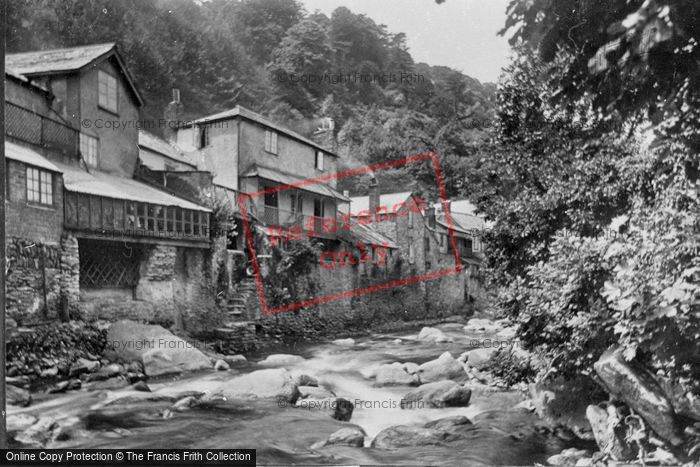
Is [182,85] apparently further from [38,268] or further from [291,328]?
[291,328]

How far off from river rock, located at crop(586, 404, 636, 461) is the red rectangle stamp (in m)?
8.00

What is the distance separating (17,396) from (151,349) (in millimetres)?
4387

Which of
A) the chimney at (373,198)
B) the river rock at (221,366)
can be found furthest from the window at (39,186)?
the chimney at (373,198)

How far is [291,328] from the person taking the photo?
72.5ft

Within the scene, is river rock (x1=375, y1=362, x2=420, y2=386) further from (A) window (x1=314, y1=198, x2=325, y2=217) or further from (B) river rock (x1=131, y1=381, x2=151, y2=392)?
(A) window (x1=314, y1=198, x2=325, y2=217)

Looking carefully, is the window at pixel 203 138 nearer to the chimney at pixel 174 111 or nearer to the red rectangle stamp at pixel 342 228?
the red rectangle stamp at pixel 342 228

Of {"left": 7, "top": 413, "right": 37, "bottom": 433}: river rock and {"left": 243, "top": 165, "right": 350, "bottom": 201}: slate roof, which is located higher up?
{"left": 243, "top": 165, "right": 350, "bottom": 201}: slate roof

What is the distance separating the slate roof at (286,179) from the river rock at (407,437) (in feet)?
53.6

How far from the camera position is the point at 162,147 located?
1808 cm

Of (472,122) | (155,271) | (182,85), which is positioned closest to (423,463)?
(182,85)

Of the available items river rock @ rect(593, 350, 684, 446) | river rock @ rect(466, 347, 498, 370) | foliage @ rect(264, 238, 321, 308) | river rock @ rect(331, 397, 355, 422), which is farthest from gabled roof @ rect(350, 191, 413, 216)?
river rock @ rect(593, 350, 684, 446)

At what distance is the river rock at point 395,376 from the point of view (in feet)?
45.3

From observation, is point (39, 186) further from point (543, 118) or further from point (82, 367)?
point (543, 118)

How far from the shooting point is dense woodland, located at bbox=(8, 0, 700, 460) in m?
4.17
